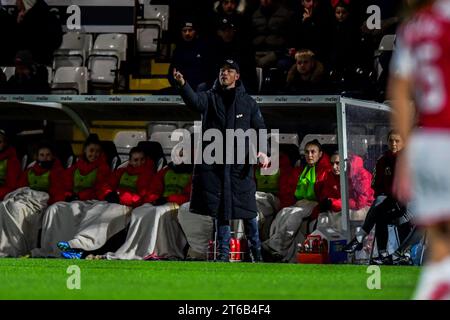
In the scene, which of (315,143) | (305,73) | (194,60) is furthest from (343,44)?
(194,60)

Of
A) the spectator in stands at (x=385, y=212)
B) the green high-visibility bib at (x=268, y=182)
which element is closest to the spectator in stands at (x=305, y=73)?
the green high-visibility bib at (x=268, y=182)

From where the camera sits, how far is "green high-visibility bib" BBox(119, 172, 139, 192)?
14.1m

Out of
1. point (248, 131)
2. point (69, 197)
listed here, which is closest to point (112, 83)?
point (69, 197)

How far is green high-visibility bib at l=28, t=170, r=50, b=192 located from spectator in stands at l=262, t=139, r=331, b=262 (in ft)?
10.1

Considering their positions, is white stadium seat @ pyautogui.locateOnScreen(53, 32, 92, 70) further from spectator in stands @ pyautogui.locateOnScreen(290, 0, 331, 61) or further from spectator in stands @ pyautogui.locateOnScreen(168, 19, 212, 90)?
spectator in stands @ pyautogui.locateOnScreen(290, 0, 331, 61)

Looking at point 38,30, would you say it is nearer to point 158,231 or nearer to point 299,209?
point 158,231

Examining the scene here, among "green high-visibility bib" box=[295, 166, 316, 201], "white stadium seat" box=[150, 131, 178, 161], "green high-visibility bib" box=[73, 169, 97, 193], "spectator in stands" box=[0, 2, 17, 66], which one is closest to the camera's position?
"green high-visibility bib" box=[295, 166, 316, 201]

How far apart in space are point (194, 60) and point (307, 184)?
8.62ft

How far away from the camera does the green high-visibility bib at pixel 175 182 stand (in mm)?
14070

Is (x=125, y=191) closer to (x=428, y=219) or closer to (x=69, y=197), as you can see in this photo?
(x=69, y=197)

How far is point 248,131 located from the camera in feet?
39.9

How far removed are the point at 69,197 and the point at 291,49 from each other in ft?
12.1

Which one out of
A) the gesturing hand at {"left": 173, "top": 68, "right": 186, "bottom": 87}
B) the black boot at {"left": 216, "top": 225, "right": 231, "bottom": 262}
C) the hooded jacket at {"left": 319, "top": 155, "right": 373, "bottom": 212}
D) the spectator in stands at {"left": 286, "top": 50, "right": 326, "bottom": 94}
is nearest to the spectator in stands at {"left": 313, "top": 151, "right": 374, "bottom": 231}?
the hooded jacket at {"left": 319, "top": 155, "right": 373, "bottom": 212}

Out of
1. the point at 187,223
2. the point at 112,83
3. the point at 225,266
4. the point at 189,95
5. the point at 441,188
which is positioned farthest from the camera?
the point at 112,83
